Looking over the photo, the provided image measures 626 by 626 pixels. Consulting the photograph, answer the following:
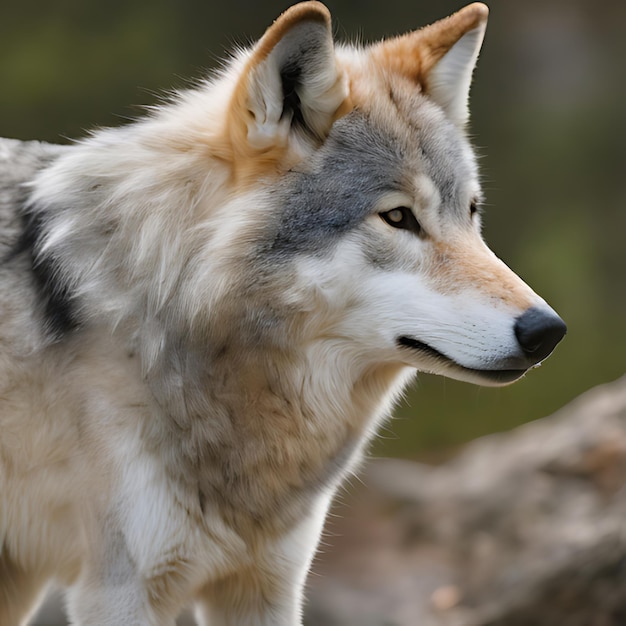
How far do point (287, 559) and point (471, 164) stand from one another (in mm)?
1289

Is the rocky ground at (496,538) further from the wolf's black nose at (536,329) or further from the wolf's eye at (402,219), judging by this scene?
the wolf's eye at (402,219)

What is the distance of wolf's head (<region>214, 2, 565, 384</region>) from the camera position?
2.37 meters

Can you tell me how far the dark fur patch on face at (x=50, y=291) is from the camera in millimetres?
2549

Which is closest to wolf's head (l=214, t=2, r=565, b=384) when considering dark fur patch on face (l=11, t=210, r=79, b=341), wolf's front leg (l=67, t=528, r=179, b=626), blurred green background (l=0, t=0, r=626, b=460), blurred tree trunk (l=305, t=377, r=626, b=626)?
dark fur patch on face (l=11, t=210, r=79, b=341)

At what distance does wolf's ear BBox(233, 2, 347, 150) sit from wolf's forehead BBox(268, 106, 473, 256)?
0.28 feet

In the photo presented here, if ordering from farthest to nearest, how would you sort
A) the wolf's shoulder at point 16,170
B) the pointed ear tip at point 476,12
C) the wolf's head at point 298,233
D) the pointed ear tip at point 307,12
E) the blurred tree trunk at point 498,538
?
the blurred tree trunk at point 498,538 < the pointed ear tip at point 476,12 < the wolf's shoulder at point 16,170 < the wolf's head at point 298,233 < the pointed ear tip at point 307,12

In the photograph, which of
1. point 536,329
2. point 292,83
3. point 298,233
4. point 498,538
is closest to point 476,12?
point 292,83

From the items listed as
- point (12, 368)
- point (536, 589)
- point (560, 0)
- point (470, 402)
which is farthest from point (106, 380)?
point (560, 0)

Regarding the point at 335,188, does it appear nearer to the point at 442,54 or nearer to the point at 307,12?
the point at 307,12

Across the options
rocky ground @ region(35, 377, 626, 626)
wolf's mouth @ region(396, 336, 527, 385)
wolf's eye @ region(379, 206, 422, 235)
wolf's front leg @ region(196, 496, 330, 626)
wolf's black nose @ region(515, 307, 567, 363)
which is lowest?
rocky ground @ region(35, 377, 626, 626)

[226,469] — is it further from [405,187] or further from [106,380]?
[405,187]

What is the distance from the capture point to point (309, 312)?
8.14 ft

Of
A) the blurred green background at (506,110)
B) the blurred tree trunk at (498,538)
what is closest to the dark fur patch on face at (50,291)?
the blurred tree trunk at (498,538)

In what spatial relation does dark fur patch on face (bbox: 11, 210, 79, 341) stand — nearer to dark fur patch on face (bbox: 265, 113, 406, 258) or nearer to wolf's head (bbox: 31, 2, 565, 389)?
wolf's head (bbox: 31, 2, 565, 389)
